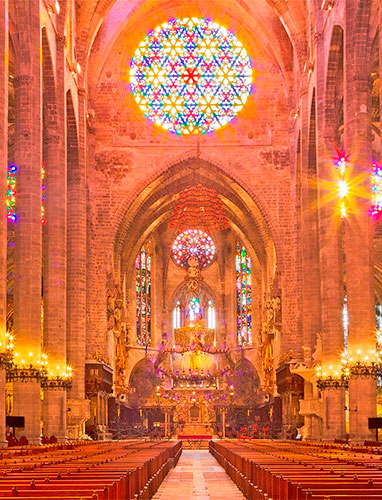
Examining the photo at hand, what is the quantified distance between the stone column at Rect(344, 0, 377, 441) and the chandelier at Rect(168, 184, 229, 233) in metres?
15.2

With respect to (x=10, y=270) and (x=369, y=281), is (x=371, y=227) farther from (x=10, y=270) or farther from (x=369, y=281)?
(x=10, y=270)

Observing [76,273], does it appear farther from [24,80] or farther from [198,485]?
[198,485]

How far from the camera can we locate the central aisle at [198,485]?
17219 mm

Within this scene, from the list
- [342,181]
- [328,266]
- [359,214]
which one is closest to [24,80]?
[342,181]

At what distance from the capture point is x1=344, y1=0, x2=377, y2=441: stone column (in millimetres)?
27688

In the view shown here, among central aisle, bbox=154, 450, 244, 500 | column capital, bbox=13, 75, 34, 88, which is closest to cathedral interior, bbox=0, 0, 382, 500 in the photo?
column capital, bbox=13, 75, 34, 88

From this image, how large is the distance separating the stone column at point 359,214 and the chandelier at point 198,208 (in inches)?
598

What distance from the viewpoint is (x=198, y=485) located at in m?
20.5

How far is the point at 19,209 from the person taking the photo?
29.7m

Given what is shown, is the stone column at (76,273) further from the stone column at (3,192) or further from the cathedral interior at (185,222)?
the stone column at (3,192)

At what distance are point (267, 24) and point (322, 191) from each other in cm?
1706

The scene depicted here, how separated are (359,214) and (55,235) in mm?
12323

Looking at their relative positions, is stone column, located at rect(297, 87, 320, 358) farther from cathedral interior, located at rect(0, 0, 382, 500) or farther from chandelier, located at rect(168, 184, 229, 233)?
chandelier, located at rect(168, 184, 229, 233)

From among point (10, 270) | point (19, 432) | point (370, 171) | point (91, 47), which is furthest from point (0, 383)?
point (91, 47)
